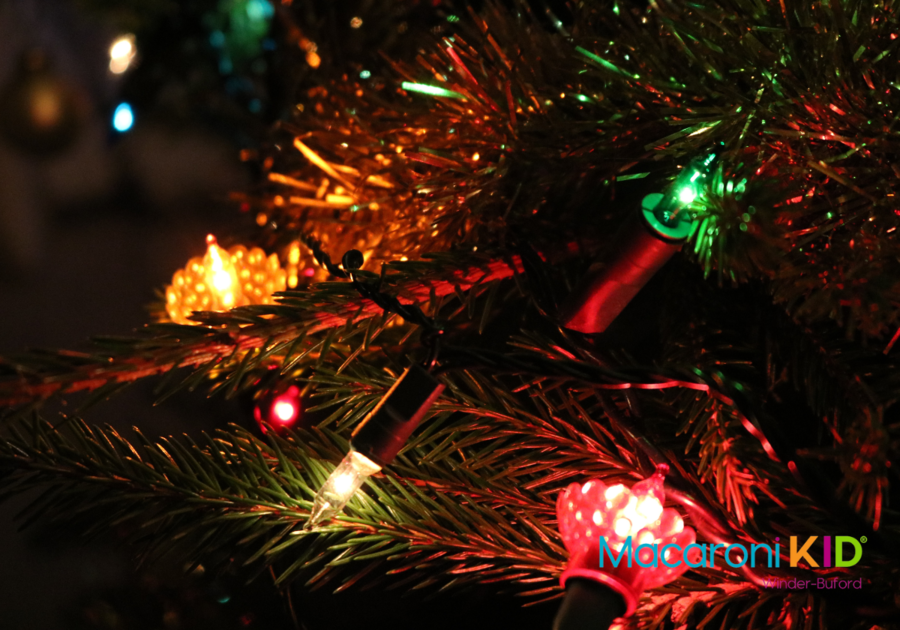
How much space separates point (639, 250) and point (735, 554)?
0.40ft

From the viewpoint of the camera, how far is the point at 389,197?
35cm

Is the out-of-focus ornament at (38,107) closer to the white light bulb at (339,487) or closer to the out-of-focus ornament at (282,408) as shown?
the out-of-focus ornament at (282,408)

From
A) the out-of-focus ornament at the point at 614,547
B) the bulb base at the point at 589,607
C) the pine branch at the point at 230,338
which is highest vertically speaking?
the pine branch at the point at 230,338

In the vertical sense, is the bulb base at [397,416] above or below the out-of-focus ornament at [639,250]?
below

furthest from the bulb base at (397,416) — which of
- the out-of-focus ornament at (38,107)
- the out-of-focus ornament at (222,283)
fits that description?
the out-of-focus ornament at (38,107)

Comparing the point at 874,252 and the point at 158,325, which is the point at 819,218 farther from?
the point at 158,325

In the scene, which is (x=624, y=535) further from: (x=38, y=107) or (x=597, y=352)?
(x=38, y=107)

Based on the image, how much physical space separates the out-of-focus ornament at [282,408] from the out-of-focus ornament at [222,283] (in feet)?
0.20

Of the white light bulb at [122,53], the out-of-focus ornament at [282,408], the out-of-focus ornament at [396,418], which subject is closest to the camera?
the out-of-focus ornament at [396,418]

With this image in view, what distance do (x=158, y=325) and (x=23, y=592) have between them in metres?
0.34

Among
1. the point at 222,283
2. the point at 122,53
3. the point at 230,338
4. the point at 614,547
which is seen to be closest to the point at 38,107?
the point at 122,53

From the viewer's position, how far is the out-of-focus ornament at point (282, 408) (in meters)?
0.41

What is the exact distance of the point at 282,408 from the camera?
16.3 inches

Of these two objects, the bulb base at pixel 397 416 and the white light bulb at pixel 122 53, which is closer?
the bulb base at pixel 397 416
